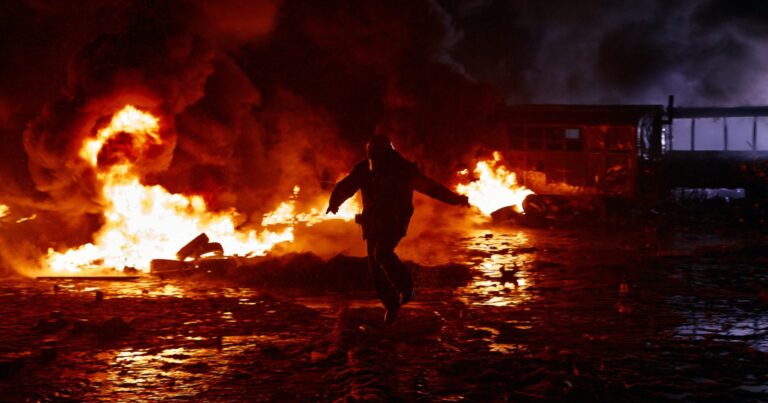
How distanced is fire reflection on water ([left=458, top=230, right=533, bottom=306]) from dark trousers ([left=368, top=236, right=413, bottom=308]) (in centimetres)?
174

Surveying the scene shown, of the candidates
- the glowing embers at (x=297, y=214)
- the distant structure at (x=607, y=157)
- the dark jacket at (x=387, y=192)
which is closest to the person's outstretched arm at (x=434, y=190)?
the dark jacket at (x=387, y=192)

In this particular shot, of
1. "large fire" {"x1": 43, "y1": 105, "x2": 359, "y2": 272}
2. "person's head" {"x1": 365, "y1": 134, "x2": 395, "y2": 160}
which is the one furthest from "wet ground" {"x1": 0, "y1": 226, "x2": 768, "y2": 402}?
"large fire" {"x1": 43, "y1": 105, "x2": 359, "y2": 272}

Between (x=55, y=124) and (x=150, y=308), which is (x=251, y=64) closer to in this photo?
(x=55, y=124)

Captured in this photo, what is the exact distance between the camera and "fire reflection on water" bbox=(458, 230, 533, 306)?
9.49 meters

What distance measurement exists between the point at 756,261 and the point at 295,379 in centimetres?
1026

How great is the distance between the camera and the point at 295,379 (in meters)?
5.80

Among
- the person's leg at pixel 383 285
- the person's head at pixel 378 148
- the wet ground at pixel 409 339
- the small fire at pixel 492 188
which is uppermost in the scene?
the small fire at pixel 492 188

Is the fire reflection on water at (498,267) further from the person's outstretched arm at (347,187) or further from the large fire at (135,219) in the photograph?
the large fire at (135,219)

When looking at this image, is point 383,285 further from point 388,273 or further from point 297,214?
point 297,214

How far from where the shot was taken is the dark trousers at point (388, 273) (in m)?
7.63

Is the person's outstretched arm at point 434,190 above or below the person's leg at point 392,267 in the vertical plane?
above

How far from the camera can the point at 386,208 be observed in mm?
7625

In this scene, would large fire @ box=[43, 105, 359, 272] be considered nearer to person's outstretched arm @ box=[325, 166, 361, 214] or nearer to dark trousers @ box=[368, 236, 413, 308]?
person's outstretched arm @ box=[325, 166, 361, 214]

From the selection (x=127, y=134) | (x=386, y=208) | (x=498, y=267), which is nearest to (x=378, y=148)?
(x=386, y=208)
